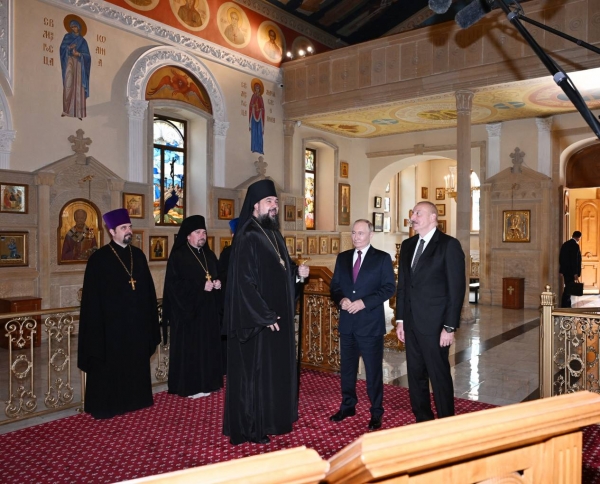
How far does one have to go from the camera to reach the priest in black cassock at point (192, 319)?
5121 millimetres

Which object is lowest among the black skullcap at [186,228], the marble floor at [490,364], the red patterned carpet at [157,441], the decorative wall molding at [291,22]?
the marble floor at [490,364]

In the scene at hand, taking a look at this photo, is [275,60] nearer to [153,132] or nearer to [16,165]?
[153,132]

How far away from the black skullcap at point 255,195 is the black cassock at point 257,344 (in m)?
0.06

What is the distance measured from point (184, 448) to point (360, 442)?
3098 mm

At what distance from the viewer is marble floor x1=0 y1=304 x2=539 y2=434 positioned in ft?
17.4

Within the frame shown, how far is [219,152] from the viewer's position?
1234cm

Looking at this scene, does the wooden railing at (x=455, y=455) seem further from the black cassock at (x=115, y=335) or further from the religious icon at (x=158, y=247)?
the religious icon at (x=158, y=247)

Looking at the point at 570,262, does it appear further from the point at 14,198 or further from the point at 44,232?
the point at 14,198

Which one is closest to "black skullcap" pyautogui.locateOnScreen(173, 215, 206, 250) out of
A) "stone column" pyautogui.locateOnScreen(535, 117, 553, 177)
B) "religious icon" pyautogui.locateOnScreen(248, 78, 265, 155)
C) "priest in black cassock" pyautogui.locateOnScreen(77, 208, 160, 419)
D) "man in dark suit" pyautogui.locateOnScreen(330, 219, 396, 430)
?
"priest in black cassock" pyautogui.locateOnScreen(77, 208, 160, 419)

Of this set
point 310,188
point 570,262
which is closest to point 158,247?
point 310,188

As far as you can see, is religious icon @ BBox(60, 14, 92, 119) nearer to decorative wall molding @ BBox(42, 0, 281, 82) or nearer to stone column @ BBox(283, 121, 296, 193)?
decorative wall molding @ BBox(42, 0, 281, 82)

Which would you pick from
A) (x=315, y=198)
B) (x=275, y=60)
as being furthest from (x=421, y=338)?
(x=315, y=198)

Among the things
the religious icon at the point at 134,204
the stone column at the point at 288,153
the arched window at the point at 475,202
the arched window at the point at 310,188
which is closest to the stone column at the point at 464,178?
the stone column at the point at 288,153

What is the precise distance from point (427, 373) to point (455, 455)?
309 centimetres
